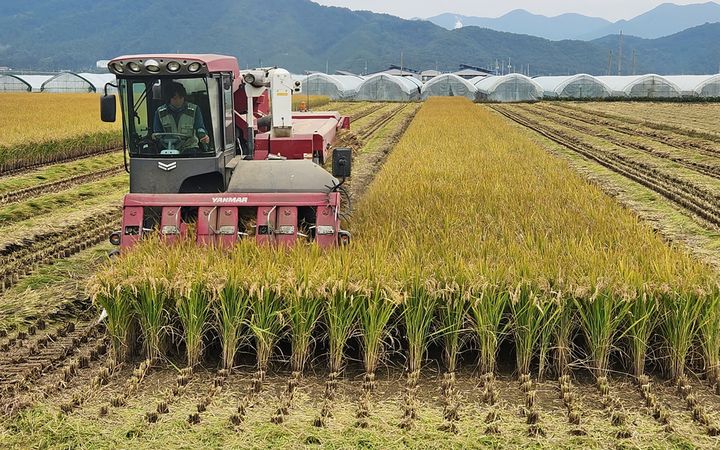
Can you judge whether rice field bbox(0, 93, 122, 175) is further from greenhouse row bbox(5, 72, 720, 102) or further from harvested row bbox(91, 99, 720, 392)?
greenhouse row bbox(5, 72, 720, 102)

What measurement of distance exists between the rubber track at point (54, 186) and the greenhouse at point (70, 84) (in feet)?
165

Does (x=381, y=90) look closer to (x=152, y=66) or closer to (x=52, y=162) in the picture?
(x=52, y=162)

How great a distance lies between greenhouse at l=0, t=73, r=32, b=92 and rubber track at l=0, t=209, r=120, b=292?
56456mm

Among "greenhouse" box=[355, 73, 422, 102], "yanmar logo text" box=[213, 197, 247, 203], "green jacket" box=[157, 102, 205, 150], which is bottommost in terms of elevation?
"yanmar logo text" box=[213, 197, 247, 203]

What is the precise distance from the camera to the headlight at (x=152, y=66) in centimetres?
735

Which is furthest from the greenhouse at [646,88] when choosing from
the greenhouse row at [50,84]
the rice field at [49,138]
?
the rice field at [49,138]

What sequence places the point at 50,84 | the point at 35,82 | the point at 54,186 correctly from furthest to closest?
the point at 35,82
the point at 50,84
the point at 54,186

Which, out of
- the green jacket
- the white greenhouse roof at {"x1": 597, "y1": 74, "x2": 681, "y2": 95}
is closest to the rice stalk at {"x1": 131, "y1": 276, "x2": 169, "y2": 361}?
Answer: the green jacket

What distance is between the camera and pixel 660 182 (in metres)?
15.4

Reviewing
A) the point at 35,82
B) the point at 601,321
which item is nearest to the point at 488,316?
the point at 601,321

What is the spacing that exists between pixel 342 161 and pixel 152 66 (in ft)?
7.13

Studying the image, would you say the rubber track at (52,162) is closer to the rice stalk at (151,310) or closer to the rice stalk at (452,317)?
the rice stalk at (151,310)

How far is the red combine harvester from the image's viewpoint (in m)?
7.49

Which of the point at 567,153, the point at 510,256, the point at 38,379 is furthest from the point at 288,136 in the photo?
the point at 567,153
